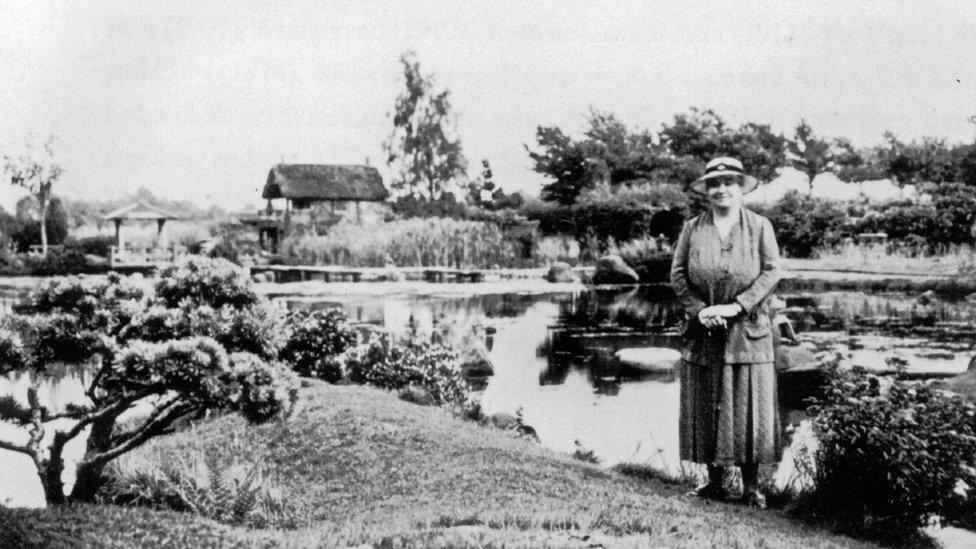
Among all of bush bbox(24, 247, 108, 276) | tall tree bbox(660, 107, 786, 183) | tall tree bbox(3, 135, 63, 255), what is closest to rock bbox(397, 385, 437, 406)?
tall tree bbox(3, 135, 63, 255)

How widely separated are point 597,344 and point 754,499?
824 centimetres

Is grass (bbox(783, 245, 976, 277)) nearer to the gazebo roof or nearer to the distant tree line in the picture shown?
the distant tree line

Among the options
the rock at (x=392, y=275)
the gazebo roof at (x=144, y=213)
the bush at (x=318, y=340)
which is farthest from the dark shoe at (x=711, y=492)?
the rock at (x=392, y=275)

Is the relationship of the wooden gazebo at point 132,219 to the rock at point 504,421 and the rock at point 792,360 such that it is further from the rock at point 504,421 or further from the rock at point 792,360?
the rock at point 792,360

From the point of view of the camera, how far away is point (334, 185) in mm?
19641

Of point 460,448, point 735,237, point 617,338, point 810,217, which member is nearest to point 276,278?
point 617,338

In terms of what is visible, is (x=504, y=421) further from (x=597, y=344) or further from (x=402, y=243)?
(x=402, y=243)

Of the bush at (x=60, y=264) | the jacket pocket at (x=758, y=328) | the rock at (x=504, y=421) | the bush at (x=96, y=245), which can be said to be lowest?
the rock at (x=504, y=421)

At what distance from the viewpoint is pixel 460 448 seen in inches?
275

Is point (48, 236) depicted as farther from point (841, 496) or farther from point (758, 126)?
point (758, 126)

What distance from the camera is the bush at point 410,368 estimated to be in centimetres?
1012

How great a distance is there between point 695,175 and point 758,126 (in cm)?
311

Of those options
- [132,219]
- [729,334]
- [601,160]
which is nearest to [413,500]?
[729,334]

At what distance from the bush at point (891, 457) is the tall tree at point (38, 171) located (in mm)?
8817
